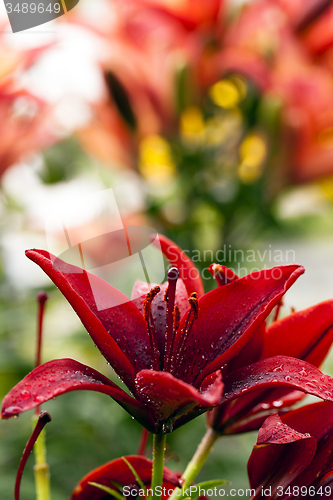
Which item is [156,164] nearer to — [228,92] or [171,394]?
[228,92]

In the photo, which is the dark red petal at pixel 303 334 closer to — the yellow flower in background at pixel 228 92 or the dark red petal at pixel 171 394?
the dark red petal at pixel 171 394

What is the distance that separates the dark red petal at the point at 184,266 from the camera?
1.08 ft

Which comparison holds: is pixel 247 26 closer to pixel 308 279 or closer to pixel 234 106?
pixel 234 106

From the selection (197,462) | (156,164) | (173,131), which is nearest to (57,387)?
(197,462)

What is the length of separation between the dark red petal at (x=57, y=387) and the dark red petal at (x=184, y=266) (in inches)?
3.6

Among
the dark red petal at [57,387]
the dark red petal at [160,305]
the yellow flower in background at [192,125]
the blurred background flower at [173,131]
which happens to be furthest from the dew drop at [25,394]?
the yellow flower in background at [192,125]

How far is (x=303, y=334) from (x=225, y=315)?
2.0 inches

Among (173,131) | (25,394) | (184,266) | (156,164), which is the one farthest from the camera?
(156,164)

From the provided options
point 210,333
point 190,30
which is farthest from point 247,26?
point 210,333

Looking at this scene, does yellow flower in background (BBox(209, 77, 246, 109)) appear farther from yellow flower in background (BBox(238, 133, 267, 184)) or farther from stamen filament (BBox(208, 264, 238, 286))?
stamen filament (BBox(208, 264, 238, 286))

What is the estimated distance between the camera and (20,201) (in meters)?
0.94

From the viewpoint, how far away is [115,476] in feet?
1.03

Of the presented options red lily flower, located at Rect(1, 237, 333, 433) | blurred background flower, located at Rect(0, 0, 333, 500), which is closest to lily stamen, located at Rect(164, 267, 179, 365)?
red lily flower, located at Rect(1, 237, 333, 433)

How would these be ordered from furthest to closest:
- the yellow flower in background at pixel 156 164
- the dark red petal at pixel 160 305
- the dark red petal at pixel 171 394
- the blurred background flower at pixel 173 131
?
the yellow flower in background at pixel 156 164 → the blurred background flower at pixel 173 131 → the dark red petal at pixel 160 305 → the dark red petal at pixel 171 394
